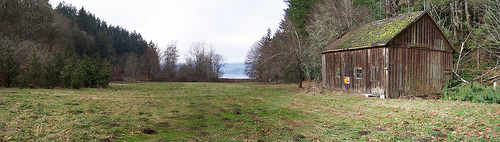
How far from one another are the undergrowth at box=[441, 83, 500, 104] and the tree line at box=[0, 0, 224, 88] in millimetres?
24928

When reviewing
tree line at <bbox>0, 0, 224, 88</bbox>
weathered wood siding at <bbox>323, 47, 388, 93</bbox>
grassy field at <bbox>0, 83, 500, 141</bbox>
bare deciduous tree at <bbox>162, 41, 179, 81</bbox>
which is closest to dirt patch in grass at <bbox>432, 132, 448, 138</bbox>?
grassy field at <bbox>0, 83, 500, 141</bbox>

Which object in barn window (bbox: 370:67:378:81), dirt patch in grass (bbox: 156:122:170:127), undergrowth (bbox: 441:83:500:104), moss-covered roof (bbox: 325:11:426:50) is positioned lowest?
dirt patch in grass (bbox: 156:122:170:127)

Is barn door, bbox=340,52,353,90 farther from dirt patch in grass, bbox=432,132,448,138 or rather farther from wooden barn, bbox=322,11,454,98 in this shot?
dirt patch in grass, bbox=432,132,448,138

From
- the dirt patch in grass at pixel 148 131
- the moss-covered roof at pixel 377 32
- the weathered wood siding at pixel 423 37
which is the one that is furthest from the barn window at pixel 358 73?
the dirt patch in grass at pixel 148 131

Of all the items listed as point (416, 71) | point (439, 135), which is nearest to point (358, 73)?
point (416, 71)

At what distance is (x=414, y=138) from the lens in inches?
255

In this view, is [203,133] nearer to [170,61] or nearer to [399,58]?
[399,58]

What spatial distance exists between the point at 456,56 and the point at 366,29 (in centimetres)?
792

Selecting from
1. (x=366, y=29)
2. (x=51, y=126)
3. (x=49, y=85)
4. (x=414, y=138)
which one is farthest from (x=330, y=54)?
(x=49, y=85)

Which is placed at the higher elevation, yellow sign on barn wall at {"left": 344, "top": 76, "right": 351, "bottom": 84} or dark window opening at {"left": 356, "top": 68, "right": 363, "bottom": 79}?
dark window opening at {"left": 356, "top": 68, "right": 363, "bottom": 79}

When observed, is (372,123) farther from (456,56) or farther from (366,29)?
(456,56)

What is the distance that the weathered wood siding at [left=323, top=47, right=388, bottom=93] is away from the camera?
627 inches

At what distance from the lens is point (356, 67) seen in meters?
17.8

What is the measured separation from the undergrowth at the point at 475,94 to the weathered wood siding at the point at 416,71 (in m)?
1.17
